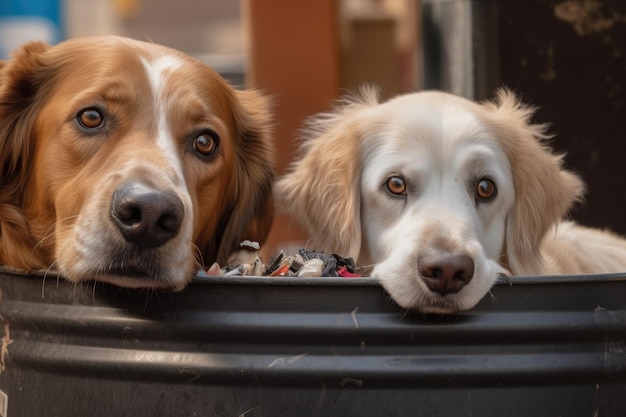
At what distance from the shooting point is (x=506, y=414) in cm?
207

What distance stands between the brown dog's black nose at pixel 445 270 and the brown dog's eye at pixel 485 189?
0.59 metres

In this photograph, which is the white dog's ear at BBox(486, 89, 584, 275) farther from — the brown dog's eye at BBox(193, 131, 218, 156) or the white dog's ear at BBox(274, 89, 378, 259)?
the brown dog's eye at BBox(193, 131, 218, 156)

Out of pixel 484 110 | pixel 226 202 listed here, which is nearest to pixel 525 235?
pixel 484 110

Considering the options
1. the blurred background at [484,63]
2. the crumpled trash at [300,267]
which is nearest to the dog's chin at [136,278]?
the crumpled trash at [300,267]

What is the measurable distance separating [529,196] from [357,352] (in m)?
1.42

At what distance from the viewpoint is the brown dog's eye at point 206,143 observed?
2910mm

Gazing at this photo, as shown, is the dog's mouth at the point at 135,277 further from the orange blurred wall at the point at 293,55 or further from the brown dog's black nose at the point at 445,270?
the orange blurred wall at the point at 293,55

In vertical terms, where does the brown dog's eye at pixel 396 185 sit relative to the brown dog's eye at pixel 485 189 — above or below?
above

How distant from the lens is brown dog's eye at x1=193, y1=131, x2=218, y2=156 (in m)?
2.91

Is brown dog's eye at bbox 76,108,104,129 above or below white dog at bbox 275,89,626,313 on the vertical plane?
above

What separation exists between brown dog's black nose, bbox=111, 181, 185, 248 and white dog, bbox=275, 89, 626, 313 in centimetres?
64

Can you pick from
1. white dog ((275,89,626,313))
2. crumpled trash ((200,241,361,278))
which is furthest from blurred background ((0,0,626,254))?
crumpled trash ((200,241,361,278))

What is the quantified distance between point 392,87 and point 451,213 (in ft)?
12.5

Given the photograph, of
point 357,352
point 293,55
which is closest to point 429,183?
point 357,352
